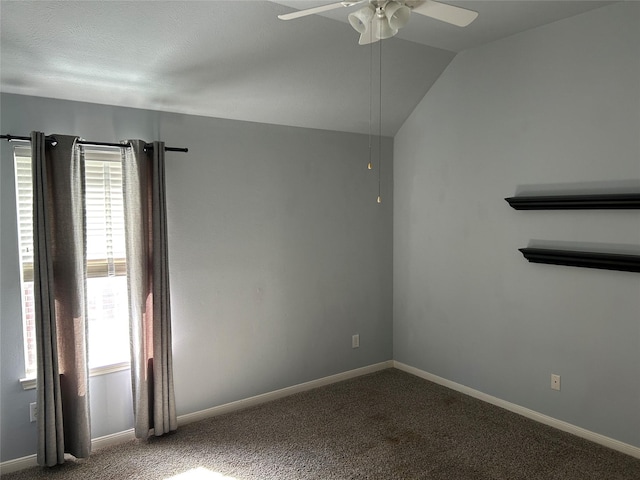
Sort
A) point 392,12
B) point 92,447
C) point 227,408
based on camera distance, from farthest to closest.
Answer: point 227,408
point 92,447
point 392,12

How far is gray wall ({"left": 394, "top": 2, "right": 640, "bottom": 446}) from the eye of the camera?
2.89 metres

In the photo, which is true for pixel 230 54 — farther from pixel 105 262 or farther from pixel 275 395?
pixel 275 395

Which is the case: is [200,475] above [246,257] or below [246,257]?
below

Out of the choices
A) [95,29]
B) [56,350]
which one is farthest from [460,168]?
[56,350]

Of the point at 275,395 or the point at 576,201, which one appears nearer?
the point at 576,201

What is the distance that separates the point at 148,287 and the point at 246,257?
0.79m

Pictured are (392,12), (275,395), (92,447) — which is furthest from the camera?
(275,395)

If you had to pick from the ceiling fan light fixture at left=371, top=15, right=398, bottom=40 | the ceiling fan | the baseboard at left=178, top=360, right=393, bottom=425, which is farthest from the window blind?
the ceiling fan light fixture at left=371, top=15, right=398, bottom=40

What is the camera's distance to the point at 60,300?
9.18 feet

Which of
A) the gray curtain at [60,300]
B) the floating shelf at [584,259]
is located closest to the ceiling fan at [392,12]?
the gray curtain at [60,300]

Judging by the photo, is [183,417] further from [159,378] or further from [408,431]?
[408,431]

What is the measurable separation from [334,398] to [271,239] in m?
1.36

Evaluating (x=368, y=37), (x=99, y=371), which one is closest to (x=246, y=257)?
(x=99, y=371)

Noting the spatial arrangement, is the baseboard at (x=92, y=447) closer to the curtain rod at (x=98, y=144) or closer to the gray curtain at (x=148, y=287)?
the gray curtain at (x=148, y=287)
